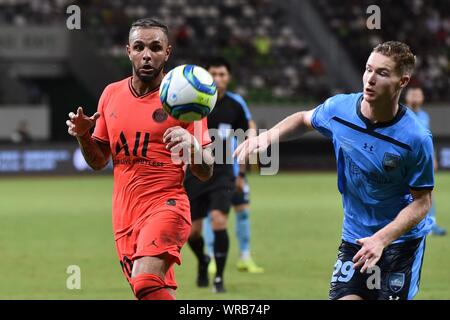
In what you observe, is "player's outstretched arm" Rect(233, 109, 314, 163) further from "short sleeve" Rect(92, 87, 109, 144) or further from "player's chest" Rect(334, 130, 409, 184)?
"short sleeve" Rect(92, 87, 109, 144)

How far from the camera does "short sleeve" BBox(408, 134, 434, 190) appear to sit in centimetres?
596

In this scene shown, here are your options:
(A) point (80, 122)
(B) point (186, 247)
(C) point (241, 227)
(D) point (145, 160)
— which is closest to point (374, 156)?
(D) point (145, 160)

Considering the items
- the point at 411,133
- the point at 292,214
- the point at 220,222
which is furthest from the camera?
the point at 292,214

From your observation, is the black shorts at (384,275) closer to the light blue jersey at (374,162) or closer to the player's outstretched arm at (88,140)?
the light blue jersey at (374,162)

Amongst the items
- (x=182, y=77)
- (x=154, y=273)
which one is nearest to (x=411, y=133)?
(x=182, y=77)

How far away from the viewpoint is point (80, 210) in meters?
19.7

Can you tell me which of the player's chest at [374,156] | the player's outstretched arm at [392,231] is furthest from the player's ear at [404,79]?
the player's outstretched arm at [392,231]

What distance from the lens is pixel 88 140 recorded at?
6734 millimetres

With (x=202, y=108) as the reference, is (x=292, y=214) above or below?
below

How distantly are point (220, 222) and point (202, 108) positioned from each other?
464cm

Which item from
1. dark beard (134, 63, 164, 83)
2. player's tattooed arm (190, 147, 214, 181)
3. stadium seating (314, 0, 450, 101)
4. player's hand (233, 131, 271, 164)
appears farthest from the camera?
stadium seating (314, 0, 450, 101)

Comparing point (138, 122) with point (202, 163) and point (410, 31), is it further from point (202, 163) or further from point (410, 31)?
point (410, 31)

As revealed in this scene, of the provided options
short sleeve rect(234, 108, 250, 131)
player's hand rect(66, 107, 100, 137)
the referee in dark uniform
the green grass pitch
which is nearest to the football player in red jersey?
player's hand rect(66, 107, 100, 137)

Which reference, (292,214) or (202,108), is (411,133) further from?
(292,214)
